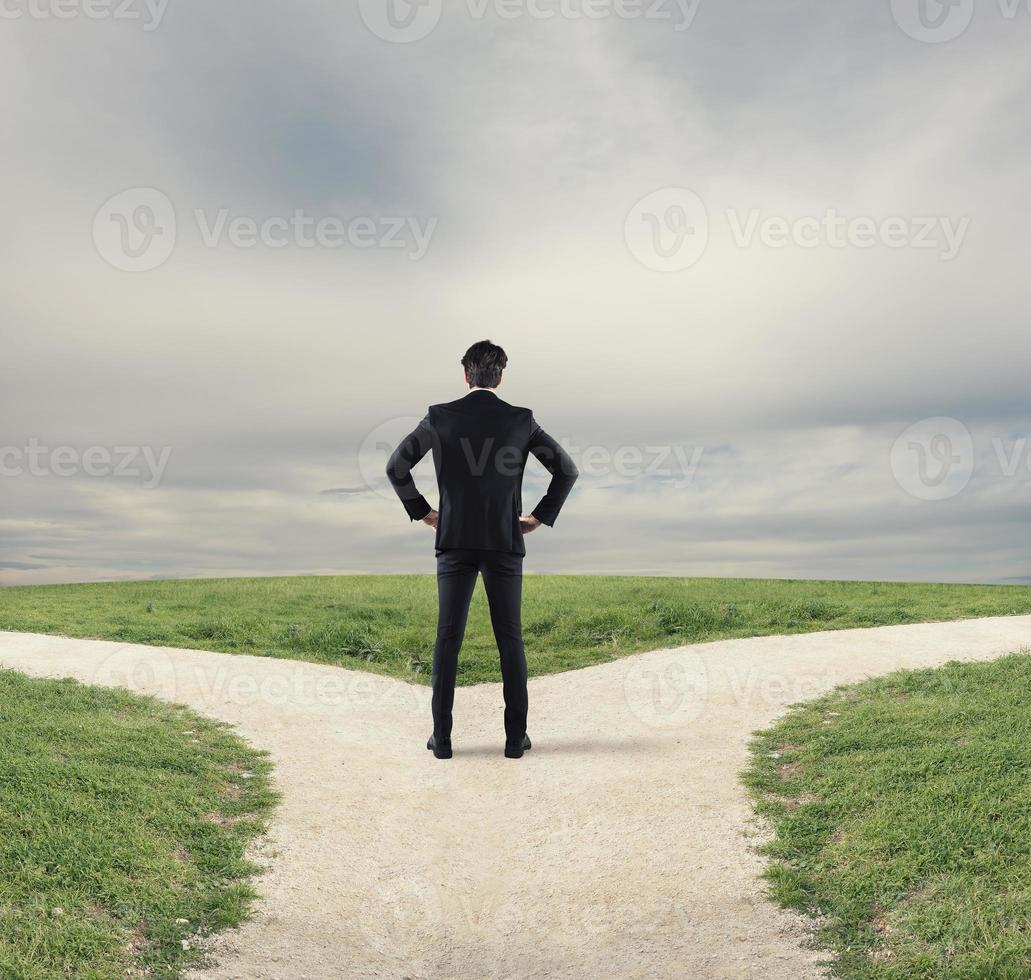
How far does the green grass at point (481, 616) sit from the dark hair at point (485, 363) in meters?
5.73

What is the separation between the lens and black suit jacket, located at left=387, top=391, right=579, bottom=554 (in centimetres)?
709

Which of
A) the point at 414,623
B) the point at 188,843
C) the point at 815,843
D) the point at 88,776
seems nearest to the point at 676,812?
the point at 815,843

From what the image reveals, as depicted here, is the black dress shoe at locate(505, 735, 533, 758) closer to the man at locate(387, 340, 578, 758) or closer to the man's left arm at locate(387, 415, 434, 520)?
the man at locate(387, 340, 578, 758)

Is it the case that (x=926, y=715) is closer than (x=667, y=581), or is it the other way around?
(x=926, y=715)

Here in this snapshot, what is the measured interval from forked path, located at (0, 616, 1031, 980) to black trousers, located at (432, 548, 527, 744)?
32.5 inches

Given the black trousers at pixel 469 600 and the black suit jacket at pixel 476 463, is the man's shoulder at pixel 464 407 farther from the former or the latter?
the black trousers at pixel 469 600

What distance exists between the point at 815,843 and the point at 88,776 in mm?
5115

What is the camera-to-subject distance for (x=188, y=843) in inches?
230

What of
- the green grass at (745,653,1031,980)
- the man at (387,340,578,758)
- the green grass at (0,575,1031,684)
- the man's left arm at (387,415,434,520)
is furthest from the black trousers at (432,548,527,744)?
the green grass at (0,575,1031,684)

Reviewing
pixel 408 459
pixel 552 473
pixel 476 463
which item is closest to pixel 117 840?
pixel 408 459

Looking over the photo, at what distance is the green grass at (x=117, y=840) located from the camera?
180 inches

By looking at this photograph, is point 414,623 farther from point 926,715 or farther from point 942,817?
point 942,817

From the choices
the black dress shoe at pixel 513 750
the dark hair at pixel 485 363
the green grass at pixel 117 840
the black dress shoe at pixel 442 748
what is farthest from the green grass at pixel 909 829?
the dark hair at pixel 485 363

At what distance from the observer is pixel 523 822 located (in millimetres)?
6531
